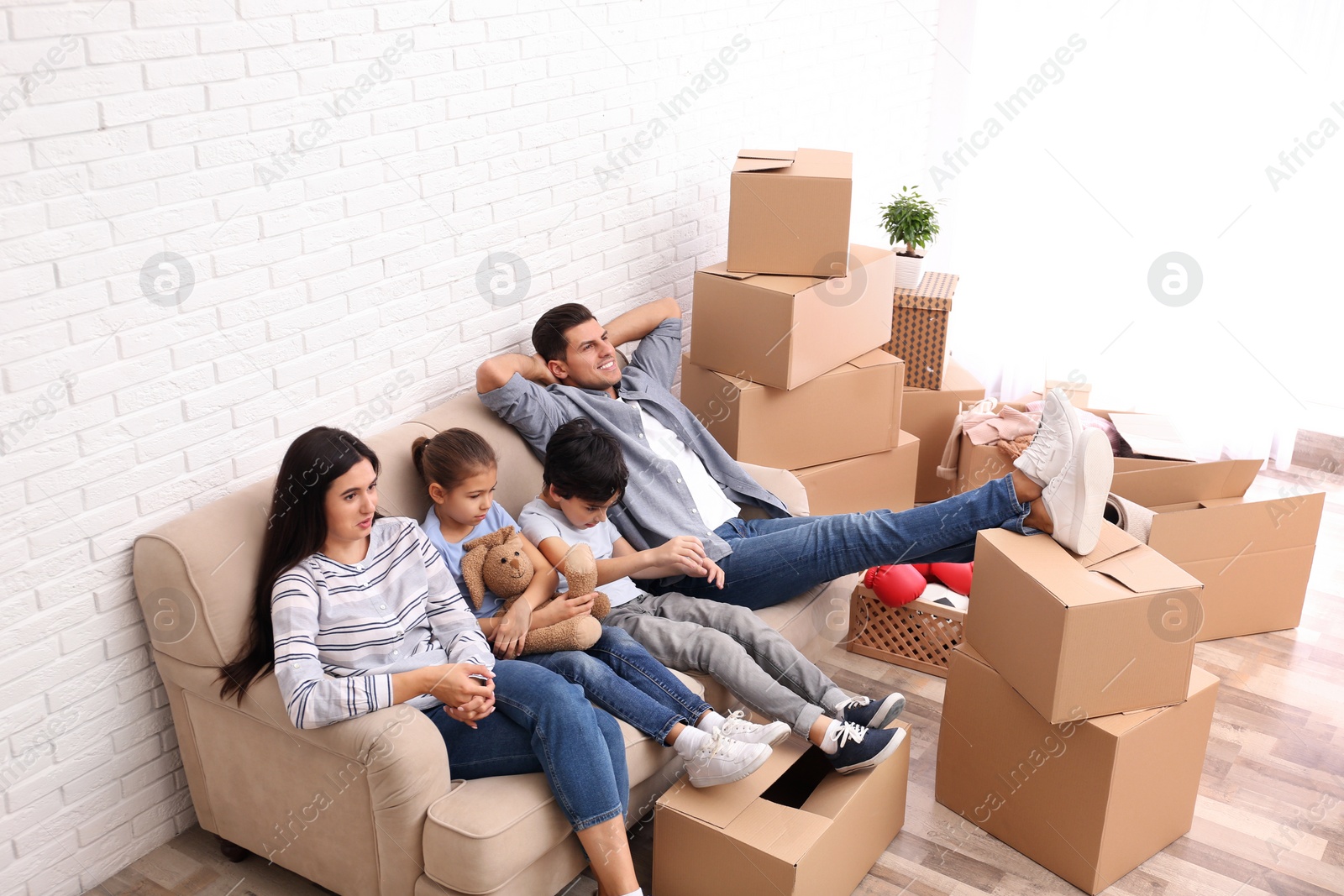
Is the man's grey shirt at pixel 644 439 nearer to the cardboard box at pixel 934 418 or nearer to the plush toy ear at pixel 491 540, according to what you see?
the plush toy ear at pixel 491 540

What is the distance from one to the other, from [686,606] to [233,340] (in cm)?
114

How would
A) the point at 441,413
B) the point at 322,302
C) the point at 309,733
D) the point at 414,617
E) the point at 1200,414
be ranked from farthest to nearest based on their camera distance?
the point at 1200,414, the point at 441,413, the point at 322,302, the point at 414,617, the point at 309,733

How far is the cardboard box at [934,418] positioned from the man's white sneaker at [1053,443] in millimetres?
1272

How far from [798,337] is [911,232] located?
0.90 metres

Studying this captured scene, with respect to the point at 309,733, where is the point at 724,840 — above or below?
below

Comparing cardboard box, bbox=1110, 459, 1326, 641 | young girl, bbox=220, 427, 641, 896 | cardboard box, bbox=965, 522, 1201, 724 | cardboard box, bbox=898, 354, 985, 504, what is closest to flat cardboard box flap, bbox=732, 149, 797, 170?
cardboard box, bbox=898, 354, 985, 504

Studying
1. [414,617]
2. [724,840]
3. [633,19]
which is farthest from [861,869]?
[633,19]

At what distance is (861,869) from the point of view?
2219mm

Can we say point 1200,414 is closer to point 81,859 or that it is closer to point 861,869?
point 861,869

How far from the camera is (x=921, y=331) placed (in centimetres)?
374

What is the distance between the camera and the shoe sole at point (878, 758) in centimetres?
219

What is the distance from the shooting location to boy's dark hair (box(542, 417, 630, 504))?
241 cm

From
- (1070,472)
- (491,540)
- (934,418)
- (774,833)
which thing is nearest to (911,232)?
(934,418)

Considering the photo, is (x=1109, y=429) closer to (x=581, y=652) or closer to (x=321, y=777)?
(x=581, y=652)
